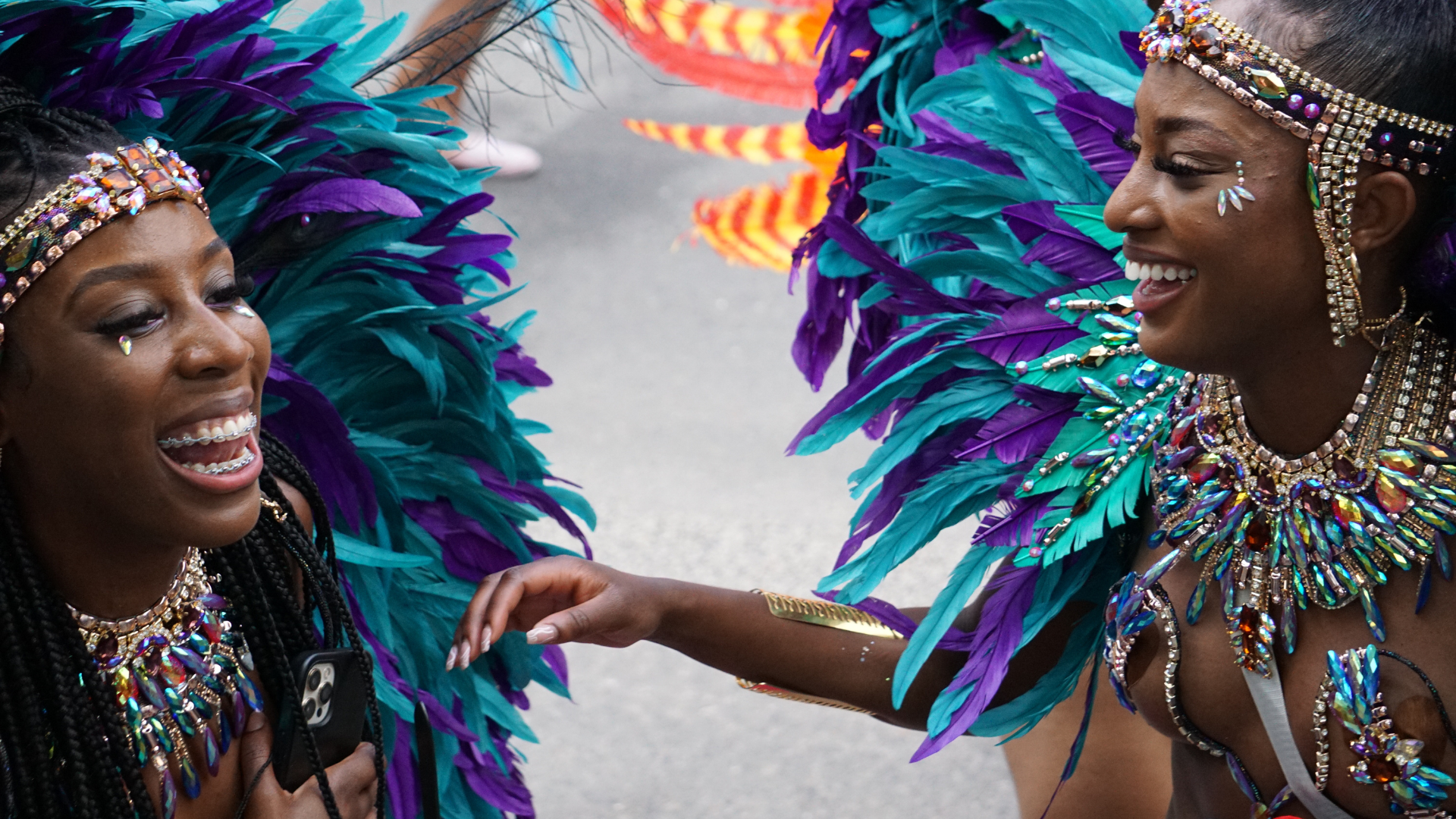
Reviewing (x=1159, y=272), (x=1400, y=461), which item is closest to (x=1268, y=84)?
(x=1159, y=272)

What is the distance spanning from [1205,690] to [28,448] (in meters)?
1.07

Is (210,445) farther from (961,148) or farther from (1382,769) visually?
(1382,769)

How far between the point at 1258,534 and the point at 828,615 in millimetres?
512

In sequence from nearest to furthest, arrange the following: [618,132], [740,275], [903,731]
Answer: [903,731], [740,275], [618,132]

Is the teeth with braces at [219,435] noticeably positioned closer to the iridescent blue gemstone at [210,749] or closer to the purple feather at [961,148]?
the iridescent blue gemstone at [210,749]

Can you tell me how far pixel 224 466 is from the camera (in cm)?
129

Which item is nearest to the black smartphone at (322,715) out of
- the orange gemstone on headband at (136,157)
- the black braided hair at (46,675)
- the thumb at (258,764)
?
the thumb at (258,764)

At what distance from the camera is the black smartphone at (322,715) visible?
144cm

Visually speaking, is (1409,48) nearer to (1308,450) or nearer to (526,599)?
(1308,450)

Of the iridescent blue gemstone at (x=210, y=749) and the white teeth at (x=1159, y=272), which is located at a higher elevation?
the white teeth at (x=1159, y=272)

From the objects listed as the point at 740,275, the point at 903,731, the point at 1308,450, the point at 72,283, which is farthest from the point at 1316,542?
the point at 740,275

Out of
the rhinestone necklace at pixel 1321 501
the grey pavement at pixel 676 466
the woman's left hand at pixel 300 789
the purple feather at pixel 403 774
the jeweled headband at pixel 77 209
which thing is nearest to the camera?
the jeweled headband at pixel 77 209

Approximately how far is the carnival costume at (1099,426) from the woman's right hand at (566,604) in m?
0.20

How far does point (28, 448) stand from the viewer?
4.20 feet
